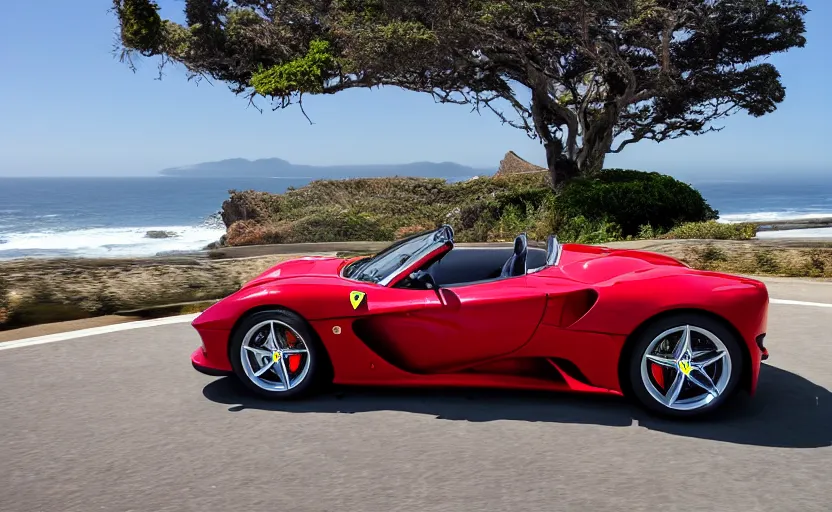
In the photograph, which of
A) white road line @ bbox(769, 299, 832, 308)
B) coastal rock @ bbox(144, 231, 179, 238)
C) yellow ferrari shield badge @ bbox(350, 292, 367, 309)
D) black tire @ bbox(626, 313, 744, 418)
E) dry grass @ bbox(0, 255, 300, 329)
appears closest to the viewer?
black tire @ bbox(626, 313, 744, 418)

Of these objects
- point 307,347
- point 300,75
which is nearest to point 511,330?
point 307,347

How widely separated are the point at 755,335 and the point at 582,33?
51.5 ft

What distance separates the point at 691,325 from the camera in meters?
4.56

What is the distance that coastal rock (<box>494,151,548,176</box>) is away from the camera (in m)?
36.7

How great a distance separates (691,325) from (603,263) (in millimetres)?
828

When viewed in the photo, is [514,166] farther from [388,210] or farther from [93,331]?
[93,331]

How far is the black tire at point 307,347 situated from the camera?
4.95 m

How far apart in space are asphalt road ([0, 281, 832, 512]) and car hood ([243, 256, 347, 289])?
77 cm

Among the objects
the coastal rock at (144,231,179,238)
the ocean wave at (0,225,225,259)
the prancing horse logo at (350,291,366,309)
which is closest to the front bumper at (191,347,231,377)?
the prancing horse logo at (350,291,366,309)

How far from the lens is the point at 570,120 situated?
24.3 meters

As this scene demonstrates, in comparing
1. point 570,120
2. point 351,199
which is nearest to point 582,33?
point 570,120

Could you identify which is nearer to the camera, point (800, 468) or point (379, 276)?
point (800, 468)

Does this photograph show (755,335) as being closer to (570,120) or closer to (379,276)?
(379,276)

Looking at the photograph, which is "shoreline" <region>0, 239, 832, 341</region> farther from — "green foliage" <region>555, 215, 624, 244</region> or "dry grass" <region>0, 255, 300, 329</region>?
"green foliage" <region>555, 215, 624, 244</region>
